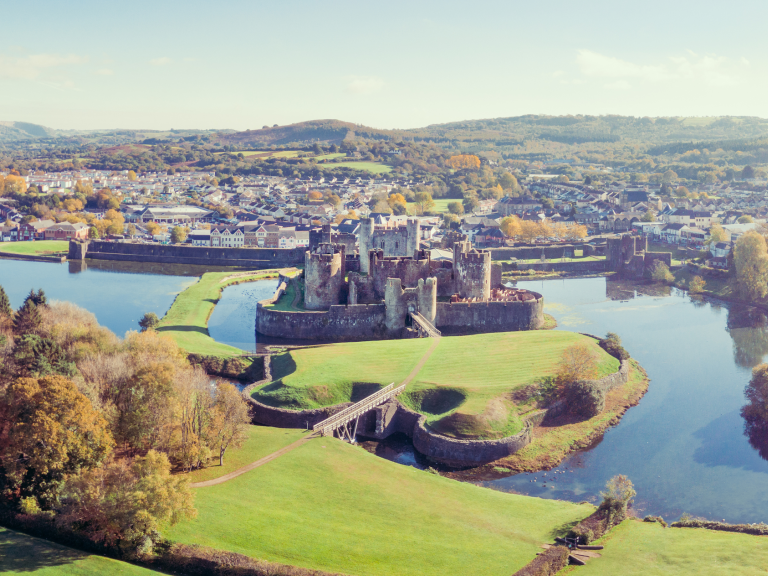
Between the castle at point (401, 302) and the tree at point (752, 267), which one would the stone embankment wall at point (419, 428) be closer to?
the castle at point (401, 302)

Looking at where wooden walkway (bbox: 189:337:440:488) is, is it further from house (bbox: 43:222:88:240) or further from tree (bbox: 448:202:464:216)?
tree (bbox: 448:202:464:216)

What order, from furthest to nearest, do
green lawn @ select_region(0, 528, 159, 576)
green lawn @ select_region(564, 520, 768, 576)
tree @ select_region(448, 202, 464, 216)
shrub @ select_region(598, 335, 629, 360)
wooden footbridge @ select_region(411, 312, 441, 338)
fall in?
tree @ select_region(448, 202, 464, 216), wooden footbridge @ select_region(411, 312, 441, 338), shrub @ select_region(598, 335, 629, 360), green lawn @ select_region(564, 520, 768, 576), green lawn @ select_region(0, 528, 159, 576)

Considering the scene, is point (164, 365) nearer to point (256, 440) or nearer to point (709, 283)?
point (256, 440)

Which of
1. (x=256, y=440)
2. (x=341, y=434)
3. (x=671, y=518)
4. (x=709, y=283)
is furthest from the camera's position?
(x=709, y=283)

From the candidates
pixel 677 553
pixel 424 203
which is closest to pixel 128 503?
pixel 677 553

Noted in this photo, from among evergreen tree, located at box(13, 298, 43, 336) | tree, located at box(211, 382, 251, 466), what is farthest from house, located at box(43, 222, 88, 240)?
tree, located at box(211, 382, 251, 466)

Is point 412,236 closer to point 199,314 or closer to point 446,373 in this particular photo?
point 199,314

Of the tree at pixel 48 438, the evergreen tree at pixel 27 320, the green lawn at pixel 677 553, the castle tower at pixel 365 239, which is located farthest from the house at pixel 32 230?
the green lawn at pixel 677 553

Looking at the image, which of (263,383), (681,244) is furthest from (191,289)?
(681,244)
